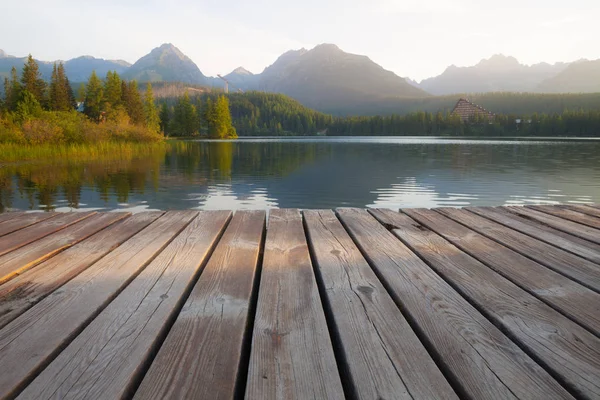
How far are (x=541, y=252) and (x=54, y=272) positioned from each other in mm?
2650

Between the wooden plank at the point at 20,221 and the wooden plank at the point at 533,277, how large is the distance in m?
3.04

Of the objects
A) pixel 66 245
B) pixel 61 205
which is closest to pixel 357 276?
pixel 66 245

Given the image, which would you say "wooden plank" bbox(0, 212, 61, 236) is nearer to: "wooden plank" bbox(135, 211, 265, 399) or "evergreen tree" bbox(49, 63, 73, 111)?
"wooden plank" bbox(135, 211, 265, 399)

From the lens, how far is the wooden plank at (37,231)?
2.24 metres

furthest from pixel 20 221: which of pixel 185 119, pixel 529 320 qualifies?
pixel 185 119

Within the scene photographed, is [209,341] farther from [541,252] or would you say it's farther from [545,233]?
[545,233]

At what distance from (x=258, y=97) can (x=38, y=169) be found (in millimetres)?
142190

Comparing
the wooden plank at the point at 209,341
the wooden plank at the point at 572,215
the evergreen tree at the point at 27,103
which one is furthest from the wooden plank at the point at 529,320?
the evergreen tree at the point at 27,103

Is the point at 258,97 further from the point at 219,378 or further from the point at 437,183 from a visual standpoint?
the point at 219,378

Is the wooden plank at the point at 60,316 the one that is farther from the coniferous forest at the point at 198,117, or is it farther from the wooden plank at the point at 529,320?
the coniferous forest at the point at 198,117

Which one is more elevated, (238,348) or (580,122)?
(580,122)

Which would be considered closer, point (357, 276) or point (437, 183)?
point (357, 276)

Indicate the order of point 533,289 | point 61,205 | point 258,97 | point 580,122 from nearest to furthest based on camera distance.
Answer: point 533,289 < point 61,205 < point 580,122 < point 258,97

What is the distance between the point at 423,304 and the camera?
4.79ft
